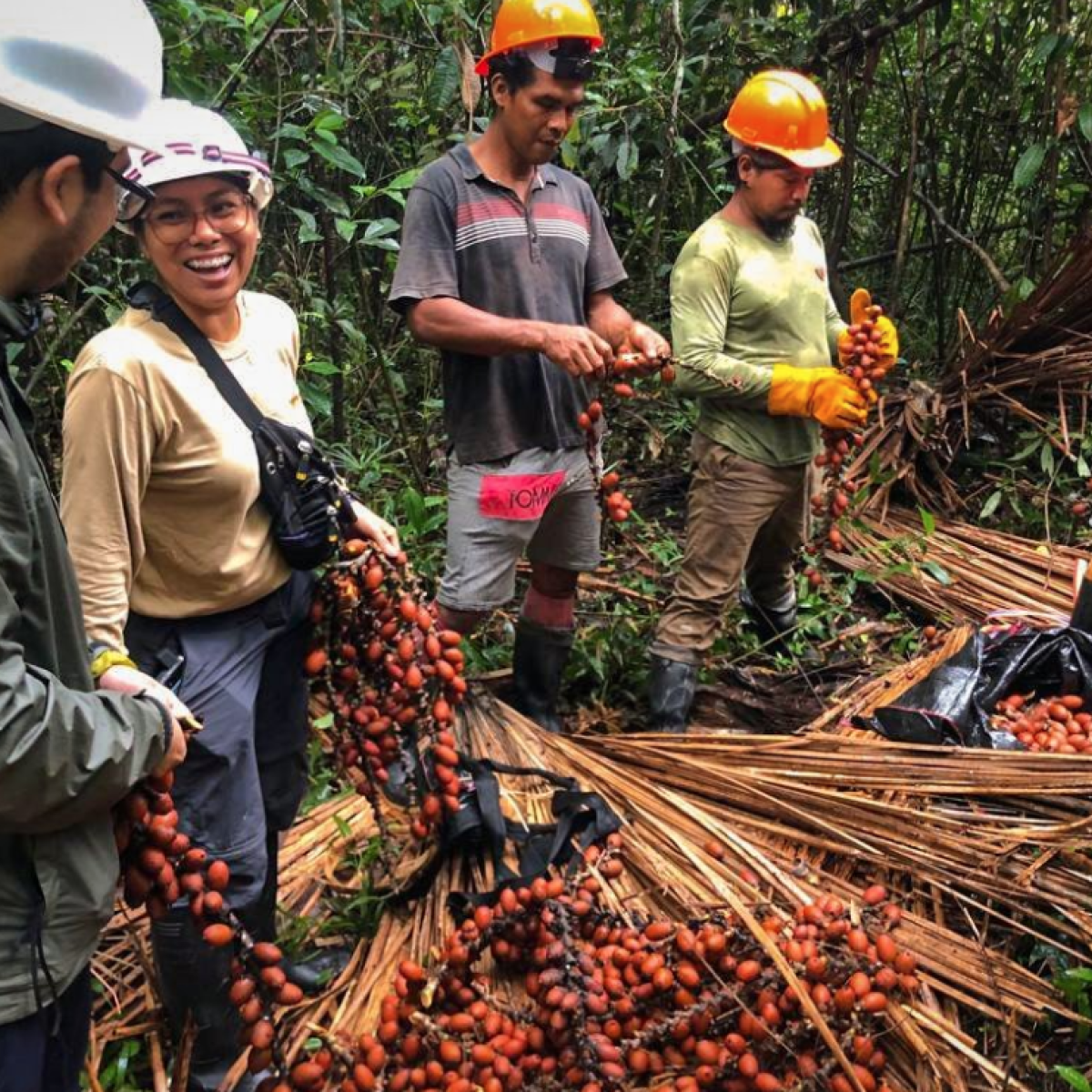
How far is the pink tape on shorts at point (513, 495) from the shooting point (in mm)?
2729

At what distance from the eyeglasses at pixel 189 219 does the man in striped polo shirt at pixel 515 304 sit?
2.66ft

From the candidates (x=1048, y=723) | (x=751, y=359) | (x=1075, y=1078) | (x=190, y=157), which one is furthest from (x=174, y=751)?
(x=1048, y=723)

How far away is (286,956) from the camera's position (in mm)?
Answer: 2312

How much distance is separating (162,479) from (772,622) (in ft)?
8.36

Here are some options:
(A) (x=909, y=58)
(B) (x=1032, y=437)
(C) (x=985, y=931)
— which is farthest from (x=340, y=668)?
(A) (x=909, y=58)

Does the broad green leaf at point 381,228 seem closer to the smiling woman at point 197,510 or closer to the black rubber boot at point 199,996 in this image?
the smiling woman at point 197,510

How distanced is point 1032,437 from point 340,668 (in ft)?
12.6

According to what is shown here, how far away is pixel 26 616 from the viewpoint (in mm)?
1146

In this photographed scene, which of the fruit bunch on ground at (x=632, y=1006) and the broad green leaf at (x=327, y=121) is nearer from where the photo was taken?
the fruit bunch on ground at (x=632, y=1006)

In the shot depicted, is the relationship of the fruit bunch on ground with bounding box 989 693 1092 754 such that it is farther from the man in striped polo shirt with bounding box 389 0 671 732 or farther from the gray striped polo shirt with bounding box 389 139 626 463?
the gray striped polo shirt with bounding box 389 139 626 463

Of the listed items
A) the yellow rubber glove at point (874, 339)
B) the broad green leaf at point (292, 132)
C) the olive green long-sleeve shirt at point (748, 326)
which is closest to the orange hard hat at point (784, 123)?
the olive green long-sleeve shirt at point (748, 326)

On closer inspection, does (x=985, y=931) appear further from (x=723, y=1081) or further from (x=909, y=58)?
(x=909, y=58)

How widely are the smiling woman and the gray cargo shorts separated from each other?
773 millimetres

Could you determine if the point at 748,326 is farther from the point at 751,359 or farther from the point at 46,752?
the point at 46,752
